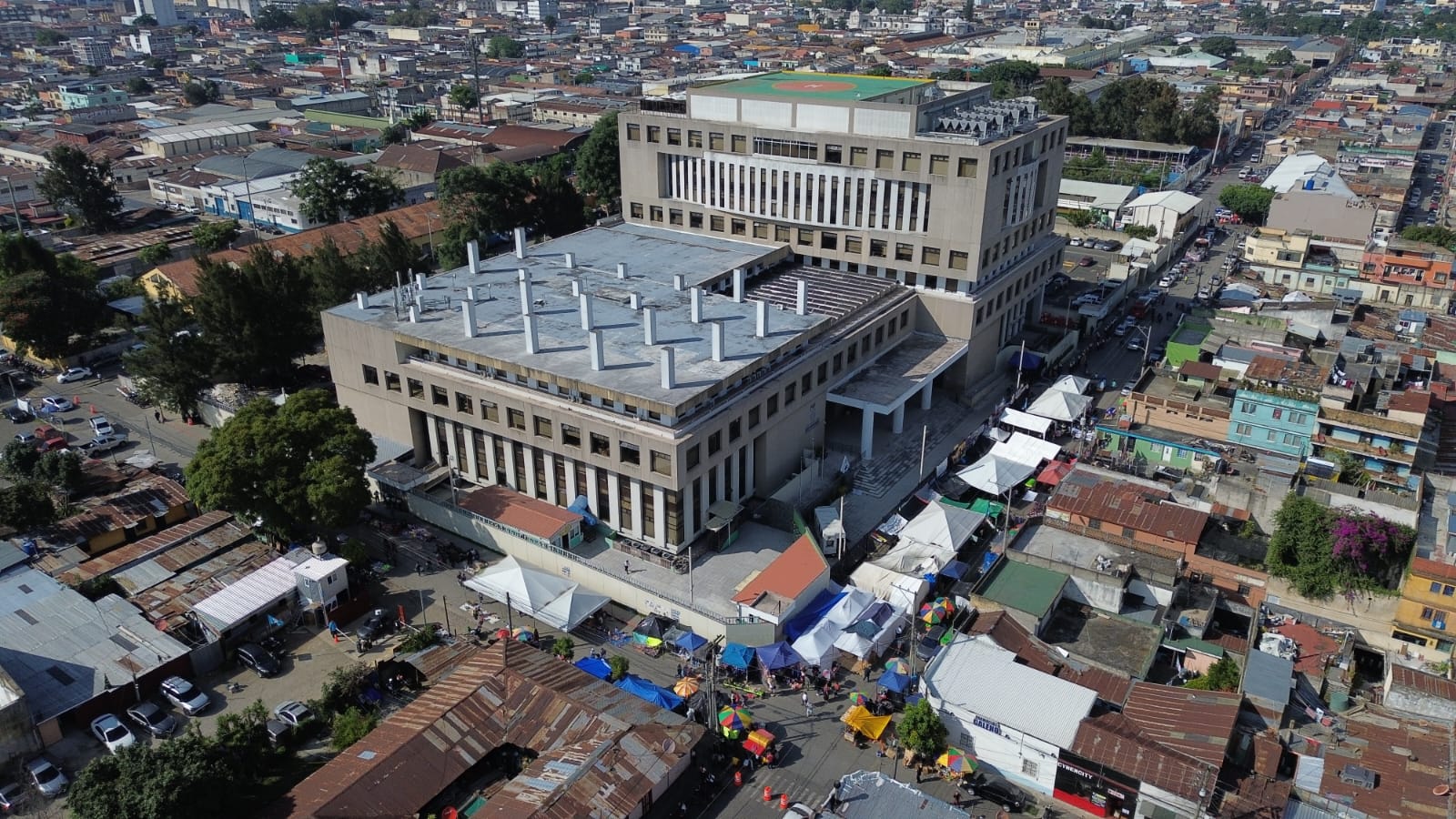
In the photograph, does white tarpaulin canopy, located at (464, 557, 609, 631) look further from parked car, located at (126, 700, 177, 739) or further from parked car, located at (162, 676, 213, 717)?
parked car, located at (126, 700, 177, 739)

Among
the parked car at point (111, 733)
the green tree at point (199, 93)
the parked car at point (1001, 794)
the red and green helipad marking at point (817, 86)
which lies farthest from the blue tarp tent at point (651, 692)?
the green tree at point (199, 93)

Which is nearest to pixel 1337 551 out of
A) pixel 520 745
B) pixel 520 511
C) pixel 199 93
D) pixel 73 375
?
pixel 520 745

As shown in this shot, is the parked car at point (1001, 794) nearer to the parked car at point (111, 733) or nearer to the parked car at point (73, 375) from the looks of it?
the parked car at point (111, 733)

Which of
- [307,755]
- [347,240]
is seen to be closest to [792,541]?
[307,755]

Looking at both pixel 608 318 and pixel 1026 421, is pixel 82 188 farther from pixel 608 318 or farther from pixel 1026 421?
pixel 1026 421

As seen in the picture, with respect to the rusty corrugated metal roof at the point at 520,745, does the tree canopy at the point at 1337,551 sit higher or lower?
higher

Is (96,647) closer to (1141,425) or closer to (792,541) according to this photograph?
(792,541)
